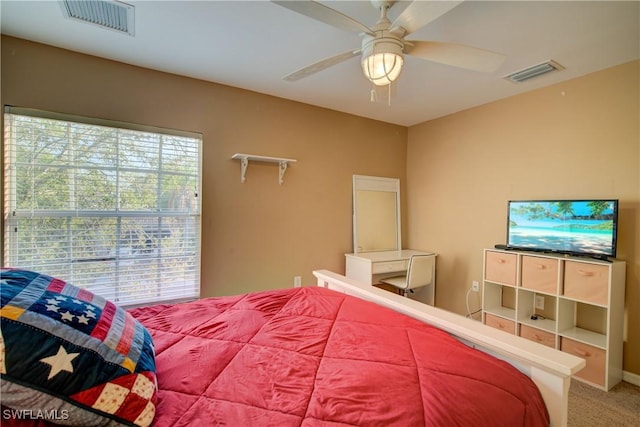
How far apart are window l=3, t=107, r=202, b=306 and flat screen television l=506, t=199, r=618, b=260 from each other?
3.06m

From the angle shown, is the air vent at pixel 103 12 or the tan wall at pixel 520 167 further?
the tan wall at pixel 520 167

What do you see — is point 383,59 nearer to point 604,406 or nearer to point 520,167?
point 520,167

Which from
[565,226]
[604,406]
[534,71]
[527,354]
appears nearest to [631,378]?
[604,406]

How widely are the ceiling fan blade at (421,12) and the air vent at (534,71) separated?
1.67 metres

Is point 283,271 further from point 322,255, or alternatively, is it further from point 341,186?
point 341,186

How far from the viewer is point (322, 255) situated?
3609 millimetres

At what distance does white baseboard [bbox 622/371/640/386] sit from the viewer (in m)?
2.36

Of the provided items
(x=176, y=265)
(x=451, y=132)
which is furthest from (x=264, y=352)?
(x=451, y=132)

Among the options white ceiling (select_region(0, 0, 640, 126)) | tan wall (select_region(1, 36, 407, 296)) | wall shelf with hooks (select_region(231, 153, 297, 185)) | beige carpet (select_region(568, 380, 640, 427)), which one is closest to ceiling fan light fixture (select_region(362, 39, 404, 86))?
white ceiling (select_region(0, 0, 640, 126))

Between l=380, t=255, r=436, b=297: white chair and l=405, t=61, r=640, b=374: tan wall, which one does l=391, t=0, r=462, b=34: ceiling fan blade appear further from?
l=380, t=255, r=436, b=297: white chair

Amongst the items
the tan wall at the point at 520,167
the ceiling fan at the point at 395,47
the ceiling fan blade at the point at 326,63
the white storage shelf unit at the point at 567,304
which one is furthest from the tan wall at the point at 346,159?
the ceiling fan at the point at 395,47

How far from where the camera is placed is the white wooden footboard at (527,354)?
3.46 feet

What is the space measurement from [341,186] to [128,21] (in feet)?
8.19

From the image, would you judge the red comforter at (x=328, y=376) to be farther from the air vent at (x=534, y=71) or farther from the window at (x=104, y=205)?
the air vent at (x=534, y=71)
